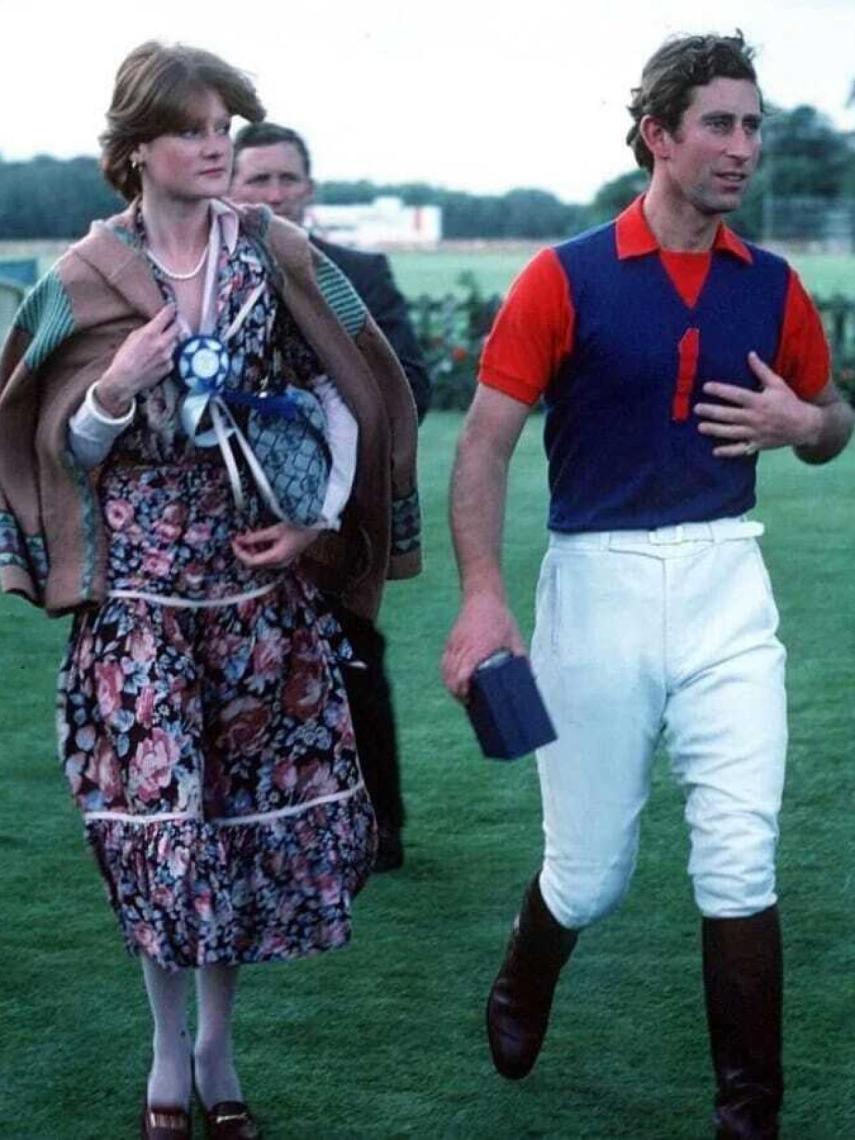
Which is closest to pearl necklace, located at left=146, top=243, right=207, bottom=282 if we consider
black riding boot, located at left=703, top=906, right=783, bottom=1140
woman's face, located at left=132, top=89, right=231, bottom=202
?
woman's face, located at left=132, top=89, right=231, bottom=202

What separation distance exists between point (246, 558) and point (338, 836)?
559mm

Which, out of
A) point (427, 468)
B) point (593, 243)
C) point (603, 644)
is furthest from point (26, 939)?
point (427, 468)

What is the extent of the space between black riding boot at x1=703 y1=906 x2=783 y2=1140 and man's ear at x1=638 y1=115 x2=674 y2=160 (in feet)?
4.41

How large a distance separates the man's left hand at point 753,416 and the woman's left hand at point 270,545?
0.73 m

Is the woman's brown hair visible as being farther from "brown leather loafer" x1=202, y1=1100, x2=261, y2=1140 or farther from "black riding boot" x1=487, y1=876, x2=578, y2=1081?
"brown leather loafer" x1=202, y1=1100, x2=261, y2=1140

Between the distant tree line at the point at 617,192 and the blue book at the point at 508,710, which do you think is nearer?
the blue book at the point at 508,710

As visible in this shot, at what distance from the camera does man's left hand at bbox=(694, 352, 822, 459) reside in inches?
153

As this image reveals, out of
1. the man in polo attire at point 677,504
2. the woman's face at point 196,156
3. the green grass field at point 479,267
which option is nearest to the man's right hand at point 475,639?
the man in polo attire at point 677,504

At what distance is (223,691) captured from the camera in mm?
3904

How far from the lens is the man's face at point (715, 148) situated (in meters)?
3.90

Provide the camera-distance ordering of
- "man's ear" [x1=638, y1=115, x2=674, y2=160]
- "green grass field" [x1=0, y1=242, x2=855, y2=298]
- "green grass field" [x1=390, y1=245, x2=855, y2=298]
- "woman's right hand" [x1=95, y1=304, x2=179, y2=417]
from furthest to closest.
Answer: "green grass field" [x1=390, y1=245, x2=855, y2=298] → "green grass field" [x1=0, y1=242, x2=855, y2=298] → "man's ear" [x1=638, y1=115, x2=674, y2=160] → "woman's right hand" [x1=95, y1=304, x2=179, y2=417]

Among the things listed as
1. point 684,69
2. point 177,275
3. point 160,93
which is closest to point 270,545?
point 177,275

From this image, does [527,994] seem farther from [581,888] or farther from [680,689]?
[680,689]

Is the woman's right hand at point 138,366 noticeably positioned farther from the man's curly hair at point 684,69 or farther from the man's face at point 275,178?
the man's face at point 275,178
